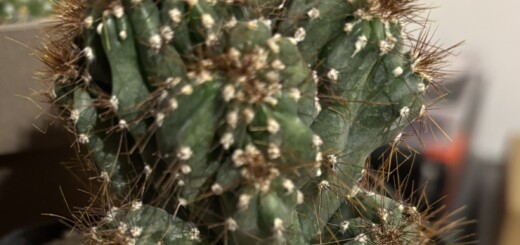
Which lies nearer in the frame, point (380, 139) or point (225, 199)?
point (225, 199)

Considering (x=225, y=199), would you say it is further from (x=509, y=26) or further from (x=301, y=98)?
(x=509, y=26)

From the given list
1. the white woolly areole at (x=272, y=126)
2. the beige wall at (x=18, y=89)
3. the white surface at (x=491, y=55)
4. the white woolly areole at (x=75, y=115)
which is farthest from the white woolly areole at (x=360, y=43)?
the white surface at (x=491, y=55)

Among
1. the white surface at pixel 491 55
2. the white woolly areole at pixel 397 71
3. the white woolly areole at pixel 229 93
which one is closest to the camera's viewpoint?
the white woolly areole at pixel 229 93

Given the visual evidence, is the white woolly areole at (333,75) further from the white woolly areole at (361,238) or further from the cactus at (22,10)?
the cactus at (22,10)

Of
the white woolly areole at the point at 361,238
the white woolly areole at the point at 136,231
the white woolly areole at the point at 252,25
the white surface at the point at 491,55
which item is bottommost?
the white surface at the point at 491,55

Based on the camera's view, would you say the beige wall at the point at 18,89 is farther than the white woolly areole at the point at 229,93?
Yes

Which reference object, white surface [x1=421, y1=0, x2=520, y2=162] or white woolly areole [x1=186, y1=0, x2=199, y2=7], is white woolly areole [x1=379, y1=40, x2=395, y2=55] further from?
white surface [x1=421, y1=0, x2=520, y2=162]

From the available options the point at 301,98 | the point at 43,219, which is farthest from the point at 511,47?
the point at 301,98
